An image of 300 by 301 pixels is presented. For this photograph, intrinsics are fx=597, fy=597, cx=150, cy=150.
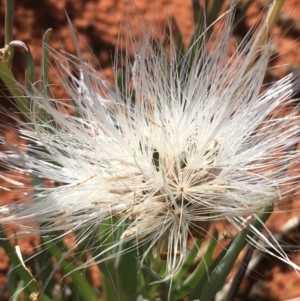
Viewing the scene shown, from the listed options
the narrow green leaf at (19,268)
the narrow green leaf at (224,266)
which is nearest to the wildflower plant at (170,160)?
the narrow green leaf at (224,266)

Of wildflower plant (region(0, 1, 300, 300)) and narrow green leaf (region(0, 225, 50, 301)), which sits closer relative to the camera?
wildflower plant (region(0, 1, 300, 300))

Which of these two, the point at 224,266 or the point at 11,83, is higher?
the point at 11,83

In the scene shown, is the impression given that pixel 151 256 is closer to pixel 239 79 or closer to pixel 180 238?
pixel 180 238

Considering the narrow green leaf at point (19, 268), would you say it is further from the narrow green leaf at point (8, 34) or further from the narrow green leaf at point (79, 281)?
the narrow green leaf at point (8, 34)

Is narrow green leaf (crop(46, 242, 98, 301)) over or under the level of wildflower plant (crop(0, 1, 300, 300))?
under

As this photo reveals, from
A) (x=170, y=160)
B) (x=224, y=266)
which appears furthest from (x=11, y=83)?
(x=224, y=266)

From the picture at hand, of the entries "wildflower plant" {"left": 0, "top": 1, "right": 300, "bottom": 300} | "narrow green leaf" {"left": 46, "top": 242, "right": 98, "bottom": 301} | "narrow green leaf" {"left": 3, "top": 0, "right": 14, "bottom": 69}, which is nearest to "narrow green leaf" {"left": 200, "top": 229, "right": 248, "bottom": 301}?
"wildflower plant" {"left": 0, "top": 1, "right": 300, "bottom": 300}

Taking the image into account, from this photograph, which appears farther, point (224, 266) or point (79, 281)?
point (79, 281)

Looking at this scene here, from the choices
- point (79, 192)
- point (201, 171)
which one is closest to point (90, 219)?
point (79, 192)

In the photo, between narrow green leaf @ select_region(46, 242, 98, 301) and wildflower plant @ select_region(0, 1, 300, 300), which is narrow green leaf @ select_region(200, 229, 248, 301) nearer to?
wildflower plant @ select_region(0, 1, 300, 300)

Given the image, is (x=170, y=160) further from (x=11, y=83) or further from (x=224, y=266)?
(x=11, y=83)

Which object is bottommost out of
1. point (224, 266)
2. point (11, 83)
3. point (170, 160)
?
point (224, 266)
